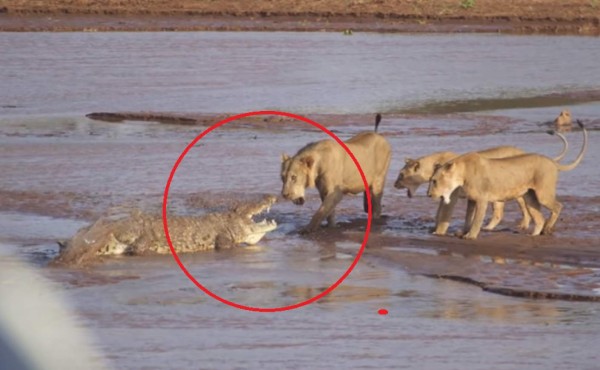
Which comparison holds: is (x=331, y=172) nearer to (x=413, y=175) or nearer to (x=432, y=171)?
(x=413, y=175)

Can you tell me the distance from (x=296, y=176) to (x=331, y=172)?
517 millimetres

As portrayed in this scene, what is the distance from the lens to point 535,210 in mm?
14406

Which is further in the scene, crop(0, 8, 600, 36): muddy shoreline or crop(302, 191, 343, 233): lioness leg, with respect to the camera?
crop(0, 8, 600, 36): muddy shoreline

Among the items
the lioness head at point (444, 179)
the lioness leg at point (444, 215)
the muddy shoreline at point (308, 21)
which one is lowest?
the muddy shoreline at point (308, 21)

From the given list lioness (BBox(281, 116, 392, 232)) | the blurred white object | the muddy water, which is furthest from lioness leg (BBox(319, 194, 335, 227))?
the blurred white object

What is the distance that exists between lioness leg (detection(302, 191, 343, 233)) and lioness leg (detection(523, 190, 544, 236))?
177 centimetres

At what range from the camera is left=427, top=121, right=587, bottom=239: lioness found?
1396 centimetres

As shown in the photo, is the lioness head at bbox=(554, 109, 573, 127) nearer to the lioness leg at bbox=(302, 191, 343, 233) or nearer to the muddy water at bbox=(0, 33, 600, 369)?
the muddy water at bbox=(0, 33, 600, 369)

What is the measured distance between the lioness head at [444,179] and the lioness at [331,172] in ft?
3.74

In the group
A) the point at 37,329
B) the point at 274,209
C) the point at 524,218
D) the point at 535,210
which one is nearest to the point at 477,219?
the point at 535,210

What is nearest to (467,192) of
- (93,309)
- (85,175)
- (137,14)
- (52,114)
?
(93,309)

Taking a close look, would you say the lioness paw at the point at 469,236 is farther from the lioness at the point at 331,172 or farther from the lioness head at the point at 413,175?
the lioness at the point at 331,172

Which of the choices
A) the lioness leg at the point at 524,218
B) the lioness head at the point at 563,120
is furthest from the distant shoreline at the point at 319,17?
the lioness leg at the point at 524,218

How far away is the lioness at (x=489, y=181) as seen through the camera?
45.8ft
